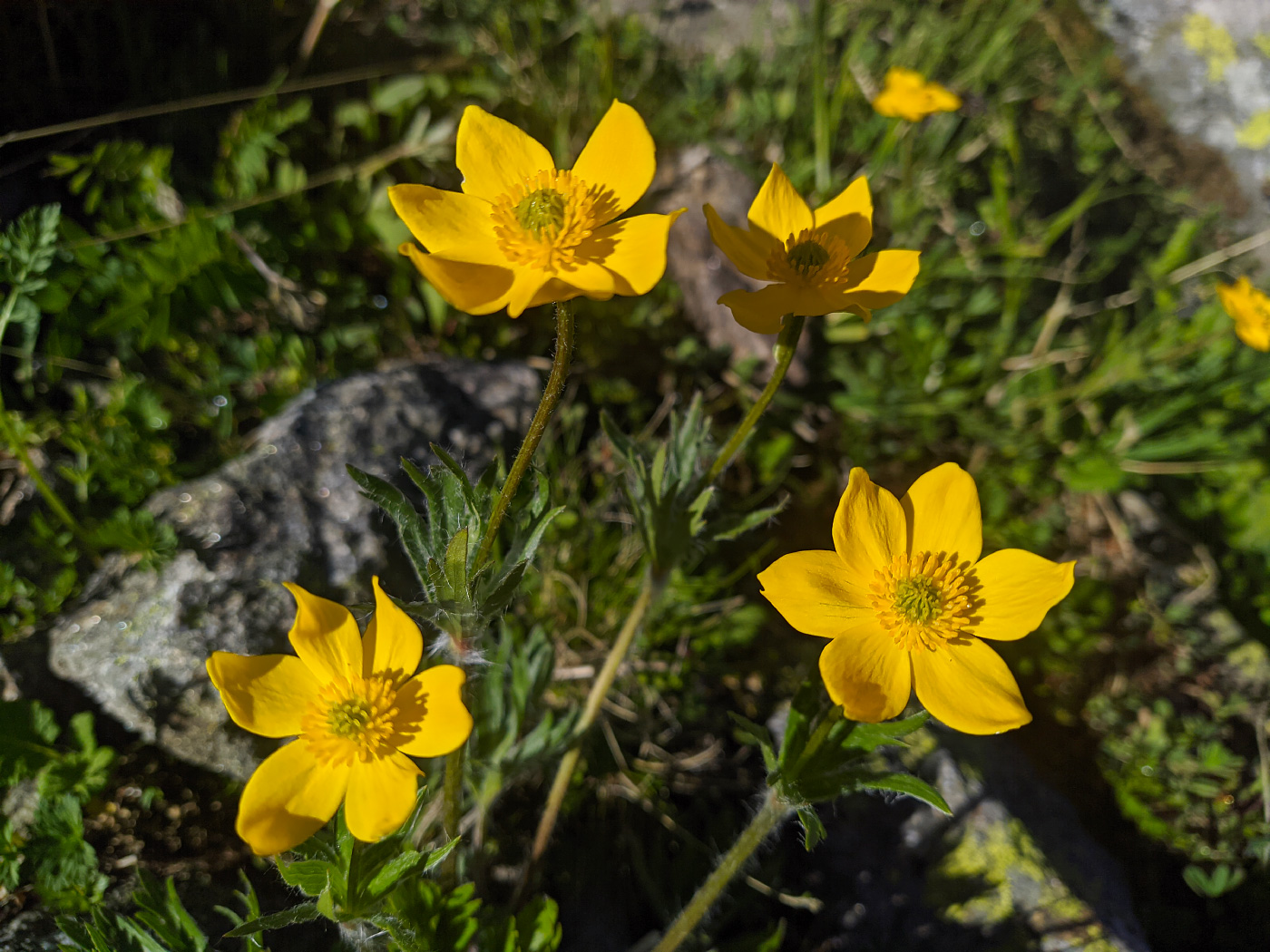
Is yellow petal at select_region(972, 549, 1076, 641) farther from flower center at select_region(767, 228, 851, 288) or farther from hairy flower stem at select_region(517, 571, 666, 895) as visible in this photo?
hairy flower stem at select_region(517, 571, 666, 895)

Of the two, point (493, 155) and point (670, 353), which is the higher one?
point (493, 155)

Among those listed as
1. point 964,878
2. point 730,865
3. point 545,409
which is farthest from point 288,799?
point 964,878

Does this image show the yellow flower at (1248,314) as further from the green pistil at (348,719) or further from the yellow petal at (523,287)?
the green pistil at (348,719)

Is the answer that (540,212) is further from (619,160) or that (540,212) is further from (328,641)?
(328,641)

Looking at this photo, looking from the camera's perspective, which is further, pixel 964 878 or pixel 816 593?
pixel 964 878

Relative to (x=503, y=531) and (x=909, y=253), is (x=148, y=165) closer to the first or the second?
(x=503, y=531)

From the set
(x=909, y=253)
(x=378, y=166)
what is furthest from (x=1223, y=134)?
(x=378, y=166)
